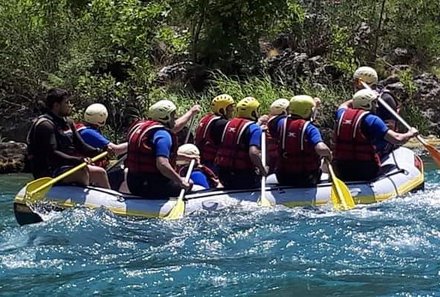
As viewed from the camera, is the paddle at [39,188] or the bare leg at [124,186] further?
the bare leg at [124,186]

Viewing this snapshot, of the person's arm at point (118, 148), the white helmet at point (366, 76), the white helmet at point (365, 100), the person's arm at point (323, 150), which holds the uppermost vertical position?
the white helmet at point (366, 76)

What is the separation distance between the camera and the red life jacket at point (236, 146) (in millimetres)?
8859

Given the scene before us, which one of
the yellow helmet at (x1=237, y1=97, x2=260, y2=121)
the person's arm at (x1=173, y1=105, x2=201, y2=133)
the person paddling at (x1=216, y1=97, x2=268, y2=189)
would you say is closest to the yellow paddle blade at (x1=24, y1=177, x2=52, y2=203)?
the person's arm at (x1=173, y1=105, x2=201, y2=133)

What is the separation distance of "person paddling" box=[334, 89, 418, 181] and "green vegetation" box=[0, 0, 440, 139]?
795cm

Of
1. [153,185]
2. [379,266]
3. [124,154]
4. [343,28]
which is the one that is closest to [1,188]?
[124,154]

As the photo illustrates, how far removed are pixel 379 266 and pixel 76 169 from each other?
344 centimetres

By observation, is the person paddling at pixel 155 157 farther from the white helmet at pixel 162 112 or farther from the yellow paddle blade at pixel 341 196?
the yellow paddle blade at pixel 341 196

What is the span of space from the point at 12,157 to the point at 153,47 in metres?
6.08

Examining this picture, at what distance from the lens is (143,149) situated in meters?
8.37

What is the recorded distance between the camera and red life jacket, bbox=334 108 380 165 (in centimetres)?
909

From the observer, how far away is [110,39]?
58.9ft

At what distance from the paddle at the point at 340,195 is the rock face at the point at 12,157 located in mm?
7666

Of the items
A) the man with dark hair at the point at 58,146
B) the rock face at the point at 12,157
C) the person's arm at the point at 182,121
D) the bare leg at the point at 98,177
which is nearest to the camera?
the man with dark hair at the point at 58,146

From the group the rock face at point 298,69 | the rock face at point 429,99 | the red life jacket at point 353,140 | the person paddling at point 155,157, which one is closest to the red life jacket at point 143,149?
the person paddling at point 155,157
